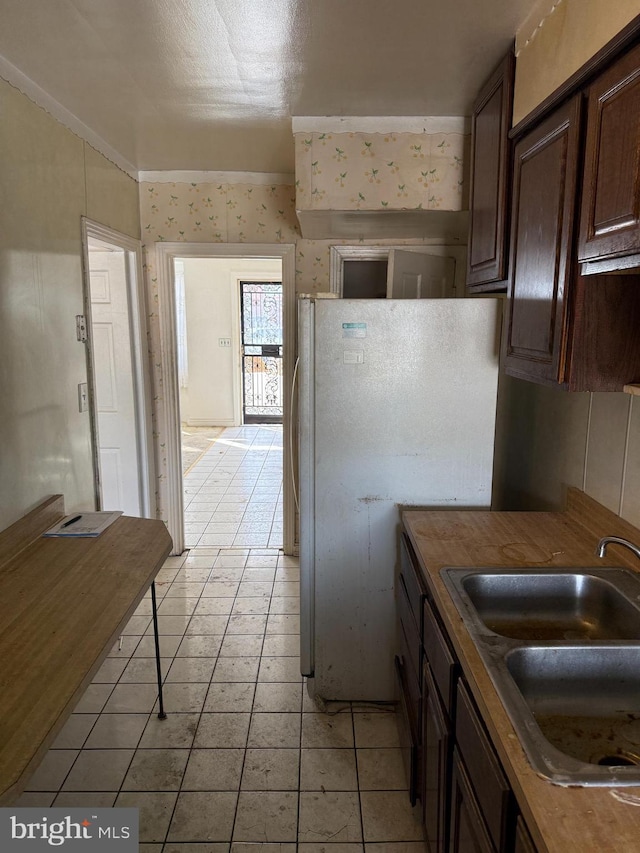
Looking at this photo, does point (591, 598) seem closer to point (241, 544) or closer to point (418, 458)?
point (418, 458)

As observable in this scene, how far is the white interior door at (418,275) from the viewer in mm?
2807

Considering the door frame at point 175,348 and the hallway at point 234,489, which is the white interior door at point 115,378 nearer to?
the door frame at point 175,348

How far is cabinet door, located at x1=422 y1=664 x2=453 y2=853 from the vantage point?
51.3 inches

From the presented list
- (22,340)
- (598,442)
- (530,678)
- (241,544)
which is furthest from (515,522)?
(241,544)

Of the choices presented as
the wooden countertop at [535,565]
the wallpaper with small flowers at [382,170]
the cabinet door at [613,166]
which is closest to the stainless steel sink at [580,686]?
the wooden countertop at [535,565]

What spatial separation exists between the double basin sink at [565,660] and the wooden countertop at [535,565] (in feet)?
0.07

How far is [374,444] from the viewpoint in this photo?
211cm

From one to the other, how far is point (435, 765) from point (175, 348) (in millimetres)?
2885

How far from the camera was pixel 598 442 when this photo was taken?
1.85 m

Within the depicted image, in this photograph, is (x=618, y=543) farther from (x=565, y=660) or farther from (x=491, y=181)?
(x=491, y=181)

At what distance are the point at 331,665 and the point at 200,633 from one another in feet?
2.94

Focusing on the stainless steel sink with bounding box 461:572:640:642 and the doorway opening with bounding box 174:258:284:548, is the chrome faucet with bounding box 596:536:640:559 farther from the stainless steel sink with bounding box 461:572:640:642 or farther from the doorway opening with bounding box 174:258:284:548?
the doorway opening with bounding box 174:258:284:548

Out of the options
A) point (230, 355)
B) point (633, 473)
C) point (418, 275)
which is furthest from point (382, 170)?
point (230, 355)

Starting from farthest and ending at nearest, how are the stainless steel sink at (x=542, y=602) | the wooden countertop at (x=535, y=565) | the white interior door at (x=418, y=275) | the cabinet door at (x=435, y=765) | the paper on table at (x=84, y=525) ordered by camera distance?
the white interior door at (x=418, y=275), the paper on table at (x=84, y=525), the stainless steel sink at (x=542, y=602), the cabinet door at (x=435, y=765), the wooden countertop at (x=535, y=565)
